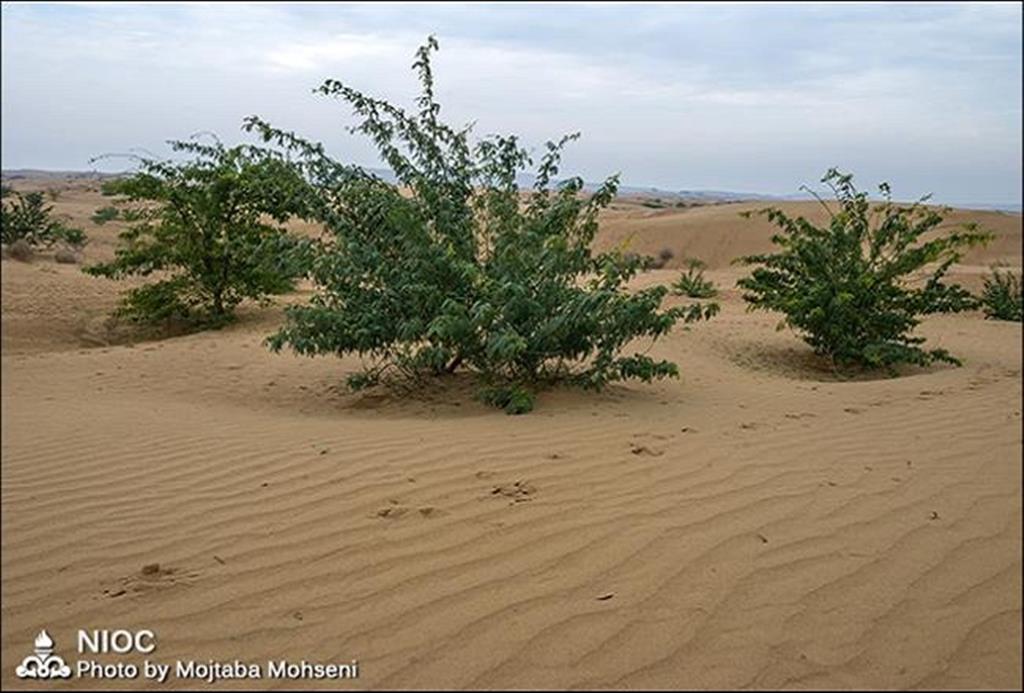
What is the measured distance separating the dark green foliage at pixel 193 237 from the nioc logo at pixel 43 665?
873 centimetres

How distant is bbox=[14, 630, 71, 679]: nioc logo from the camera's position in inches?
78.7

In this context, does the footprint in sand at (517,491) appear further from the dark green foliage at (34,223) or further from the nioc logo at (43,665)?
the dark green foliage at (34,223)

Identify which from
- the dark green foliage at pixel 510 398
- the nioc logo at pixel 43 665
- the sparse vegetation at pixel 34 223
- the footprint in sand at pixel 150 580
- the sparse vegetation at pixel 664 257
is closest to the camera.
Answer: the nioc logo at pixel 43 665

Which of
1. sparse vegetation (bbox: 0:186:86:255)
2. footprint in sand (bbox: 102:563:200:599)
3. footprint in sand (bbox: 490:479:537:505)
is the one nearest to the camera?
footprint in sand (bbox: 102:563:200:599)

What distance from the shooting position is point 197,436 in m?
4.48

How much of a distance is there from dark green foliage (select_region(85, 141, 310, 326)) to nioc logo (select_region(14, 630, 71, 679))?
8.73 metres

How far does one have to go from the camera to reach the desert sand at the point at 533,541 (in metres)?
2.28

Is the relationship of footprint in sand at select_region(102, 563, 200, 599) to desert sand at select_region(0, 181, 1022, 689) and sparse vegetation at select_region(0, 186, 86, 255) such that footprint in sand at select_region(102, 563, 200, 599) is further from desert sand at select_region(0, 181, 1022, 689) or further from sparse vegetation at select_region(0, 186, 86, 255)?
sparse vegetation at select_region(0, 186, 86, 255)

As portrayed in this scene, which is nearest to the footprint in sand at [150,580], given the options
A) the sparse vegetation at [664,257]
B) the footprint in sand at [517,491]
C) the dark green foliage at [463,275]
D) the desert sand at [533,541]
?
the desert sand at [533,541]

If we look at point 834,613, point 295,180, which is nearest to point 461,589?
point 834,613

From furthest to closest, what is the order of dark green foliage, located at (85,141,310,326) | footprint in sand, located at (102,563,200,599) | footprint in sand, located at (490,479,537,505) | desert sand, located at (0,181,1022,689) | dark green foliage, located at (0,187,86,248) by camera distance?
dark green foliage, located at (85,141,310,326)
dark green foliage, located at (0,187,86,248)
footprint in sand, located at (490,479,537,505)
footprint in sand, located at (102,563,200,599)
desert sand, located at (0,181,1022,689)

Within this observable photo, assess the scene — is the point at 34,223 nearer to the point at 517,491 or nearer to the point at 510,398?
the point at 510,398

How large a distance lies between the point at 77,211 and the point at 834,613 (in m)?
18.4

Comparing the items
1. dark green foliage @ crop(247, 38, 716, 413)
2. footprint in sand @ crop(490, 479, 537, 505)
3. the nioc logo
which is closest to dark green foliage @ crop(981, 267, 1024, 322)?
dark green foliage @ crop(247, 38, 716, 413)
